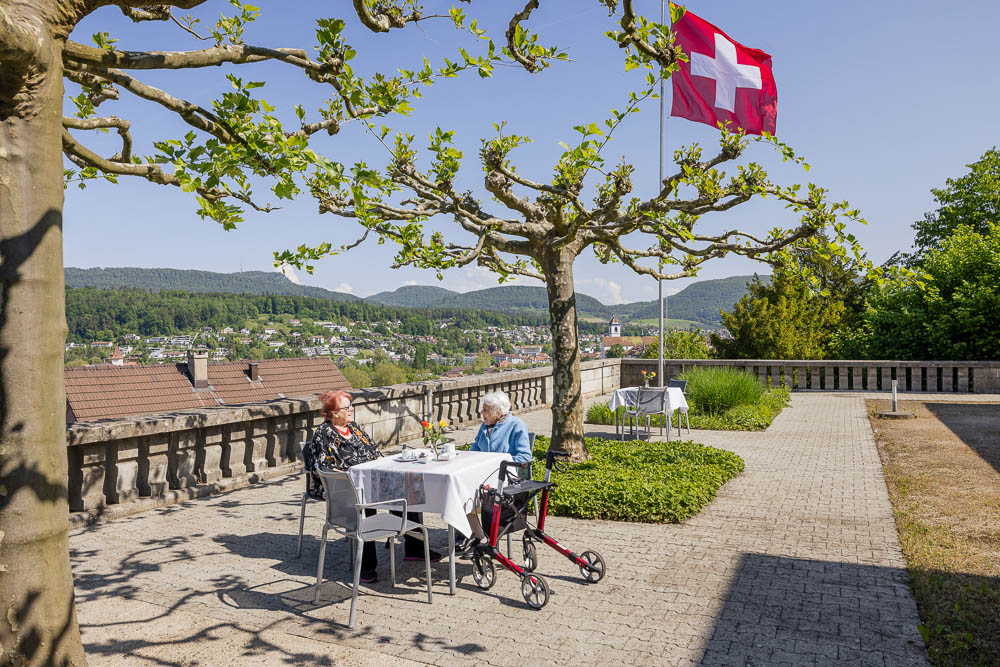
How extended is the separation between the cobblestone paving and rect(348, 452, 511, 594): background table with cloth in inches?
23.3

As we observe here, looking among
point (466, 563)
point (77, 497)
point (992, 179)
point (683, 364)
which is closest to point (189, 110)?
point (466, 563)

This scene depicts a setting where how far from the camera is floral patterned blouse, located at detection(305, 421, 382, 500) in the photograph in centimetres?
612

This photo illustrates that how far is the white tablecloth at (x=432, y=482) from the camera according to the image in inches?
219

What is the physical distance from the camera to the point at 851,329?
27484mm

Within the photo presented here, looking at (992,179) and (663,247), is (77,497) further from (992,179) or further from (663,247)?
(992,179)

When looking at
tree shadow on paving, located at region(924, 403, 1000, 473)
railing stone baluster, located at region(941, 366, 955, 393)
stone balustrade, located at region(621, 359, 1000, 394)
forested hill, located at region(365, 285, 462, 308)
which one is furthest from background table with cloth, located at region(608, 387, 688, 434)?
forested hill, located at region(365, 285, 462, 308)

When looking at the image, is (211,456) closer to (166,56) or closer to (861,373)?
(166,56)

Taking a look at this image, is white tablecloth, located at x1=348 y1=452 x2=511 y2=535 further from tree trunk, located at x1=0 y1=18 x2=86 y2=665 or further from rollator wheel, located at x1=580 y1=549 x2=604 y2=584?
tree trunk, located at x1=0 y1=18 x2=86 y2=665

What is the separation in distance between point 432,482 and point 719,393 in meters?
12.1

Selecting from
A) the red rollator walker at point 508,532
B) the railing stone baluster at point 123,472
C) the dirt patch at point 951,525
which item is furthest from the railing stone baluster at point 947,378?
the railing stone baluster at point 123,472

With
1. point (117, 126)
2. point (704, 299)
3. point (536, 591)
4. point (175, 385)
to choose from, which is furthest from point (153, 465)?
point (704, 299)

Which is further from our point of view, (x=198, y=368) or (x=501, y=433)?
(x=198, y=368)

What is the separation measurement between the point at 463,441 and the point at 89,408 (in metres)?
22.5

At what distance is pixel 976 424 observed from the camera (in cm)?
1427
